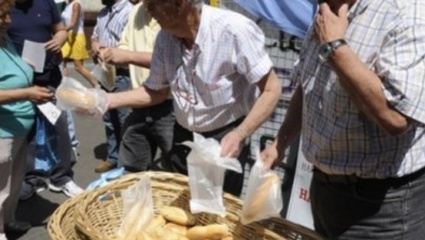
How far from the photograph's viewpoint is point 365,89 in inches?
64.7

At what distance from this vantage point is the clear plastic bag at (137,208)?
82.6 inches

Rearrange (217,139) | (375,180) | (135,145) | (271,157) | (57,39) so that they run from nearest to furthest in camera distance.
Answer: (375,180) → (271,157) → (217,139) → (135,145) → (57,39)

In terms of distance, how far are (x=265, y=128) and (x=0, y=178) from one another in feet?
5.21

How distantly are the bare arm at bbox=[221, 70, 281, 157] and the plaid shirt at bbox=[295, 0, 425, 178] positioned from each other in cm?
31

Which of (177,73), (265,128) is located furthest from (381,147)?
(265,128)

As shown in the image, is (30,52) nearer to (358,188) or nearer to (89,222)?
(89,222)

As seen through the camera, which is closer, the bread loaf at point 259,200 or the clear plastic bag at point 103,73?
the bread loaf at point 259,200

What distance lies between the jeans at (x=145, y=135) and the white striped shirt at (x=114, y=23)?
2.96 feet

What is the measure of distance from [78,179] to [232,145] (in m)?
3.27

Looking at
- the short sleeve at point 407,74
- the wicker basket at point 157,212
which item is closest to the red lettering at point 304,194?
the wicker basket at point 157,212

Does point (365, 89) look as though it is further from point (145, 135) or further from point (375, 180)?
point (145, 135)

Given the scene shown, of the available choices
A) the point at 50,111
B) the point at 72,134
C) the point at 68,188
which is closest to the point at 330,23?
the point at 50,111

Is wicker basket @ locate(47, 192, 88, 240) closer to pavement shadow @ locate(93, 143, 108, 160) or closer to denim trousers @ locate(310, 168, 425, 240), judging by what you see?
denim trousers @ locate(310, 168, 425, 240)

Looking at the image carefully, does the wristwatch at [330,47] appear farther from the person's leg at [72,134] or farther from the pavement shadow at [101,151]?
the pavement shadow at [101,151]
